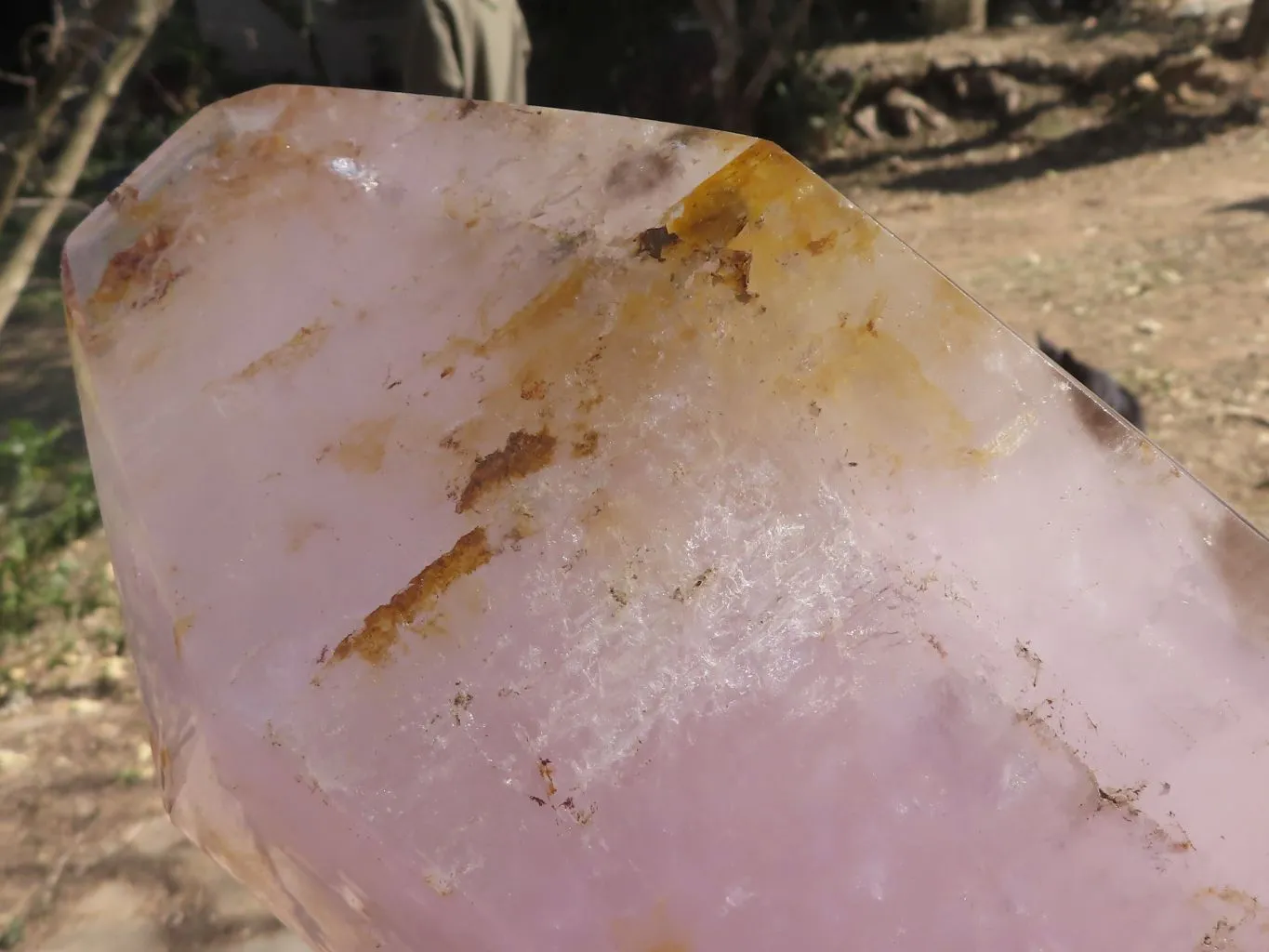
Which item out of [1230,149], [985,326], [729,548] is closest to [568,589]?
[729,548]

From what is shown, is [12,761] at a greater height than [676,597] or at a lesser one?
lesser

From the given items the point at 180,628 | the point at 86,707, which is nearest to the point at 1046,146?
the point at 86,707

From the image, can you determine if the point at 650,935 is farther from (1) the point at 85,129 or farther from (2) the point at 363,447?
(1) the point at 85,129

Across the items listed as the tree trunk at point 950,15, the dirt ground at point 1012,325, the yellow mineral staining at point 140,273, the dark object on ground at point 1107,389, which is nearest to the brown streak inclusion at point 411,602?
the yellow mineral staining at point 140,273

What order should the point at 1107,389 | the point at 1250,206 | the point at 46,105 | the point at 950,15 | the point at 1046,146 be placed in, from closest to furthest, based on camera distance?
the point at 46,105, the point at 1107,389, the point at 1250,206, the point at 1046,146, the point at 950,15

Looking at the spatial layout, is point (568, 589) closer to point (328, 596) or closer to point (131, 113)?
point (328, 596)

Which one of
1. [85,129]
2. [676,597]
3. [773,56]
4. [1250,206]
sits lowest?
[1250,206]

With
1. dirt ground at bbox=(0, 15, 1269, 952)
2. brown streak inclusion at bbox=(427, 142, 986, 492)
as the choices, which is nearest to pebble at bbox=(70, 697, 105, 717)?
dirt ground at bbox=(0, 15, 1269, 952)
